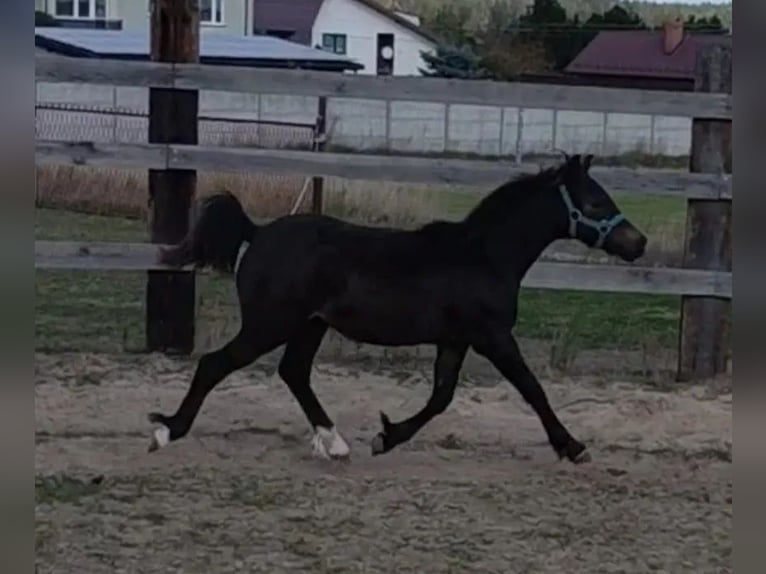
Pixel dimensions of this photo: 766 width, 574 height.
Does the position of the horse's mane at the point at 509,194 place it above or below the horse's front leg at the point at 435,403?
above

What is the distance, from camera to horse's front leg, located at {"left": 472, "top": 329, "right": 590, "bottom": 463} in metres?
3.31

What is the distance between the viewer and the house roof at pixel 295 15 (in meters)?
3.28

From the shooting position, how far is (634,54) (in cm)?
333

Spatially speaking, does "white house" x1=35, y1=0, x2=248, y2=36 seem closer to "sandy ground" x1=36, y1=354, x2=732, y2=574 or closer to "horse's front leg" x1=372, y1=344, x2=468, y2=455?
"sandy ground" x1=36, y1=354, x2=732, y2=574

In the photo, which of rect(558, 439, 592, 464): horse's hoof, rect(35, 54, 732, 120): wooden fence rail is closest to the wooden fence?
rect(35, 54, 732, 120): wooden fence rail

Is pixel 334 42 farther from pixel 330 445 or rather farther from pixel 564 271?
pixel 330 445

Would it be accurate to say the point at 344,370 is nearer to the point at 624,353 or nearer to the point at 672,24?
the point at 624,353

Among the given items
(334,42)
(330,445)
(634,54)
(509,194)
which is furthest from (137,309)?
(634,54)

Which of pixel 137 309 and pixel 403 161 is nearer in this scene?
pixel 403 161

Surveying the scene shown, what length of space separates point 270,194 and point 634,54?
962 mm

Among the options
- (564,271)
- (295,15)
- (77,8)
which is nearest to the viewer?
(77,8)

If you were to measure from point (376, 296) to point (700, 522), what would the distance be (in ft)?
3.10

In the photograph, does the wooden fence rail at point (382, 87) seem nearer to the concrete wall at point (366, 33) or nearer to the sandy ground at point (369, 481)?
the concrete wall at point (366, 33)

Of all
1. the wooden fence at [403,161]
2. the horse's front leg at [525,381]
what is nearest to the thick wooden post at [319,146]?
the wooden fence at [403,161]
